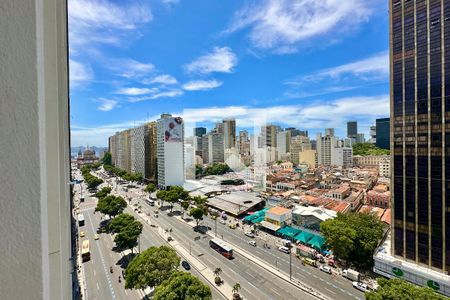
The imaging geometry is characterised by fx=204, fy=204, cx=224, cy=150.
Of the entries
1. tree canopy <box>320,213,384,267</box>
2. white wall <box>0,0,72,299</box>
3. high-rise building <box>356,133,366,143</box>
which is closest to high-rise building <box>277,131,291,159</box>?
high-rise building <box>356,133,366,143</box>

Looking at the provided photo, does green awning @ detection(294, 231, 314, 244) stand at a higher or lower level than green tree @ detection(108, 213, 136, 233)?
lower

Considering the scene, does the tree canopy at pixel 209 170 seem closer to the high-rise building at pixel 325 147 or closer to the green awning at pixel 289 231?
the high-rise building at pixel 325 147

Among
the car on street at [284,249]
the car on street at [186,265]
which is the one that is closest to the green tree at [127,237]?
the car on street at [186,265]

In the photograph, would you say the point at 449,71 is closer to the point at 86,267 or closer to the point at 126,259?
the point at 126,259

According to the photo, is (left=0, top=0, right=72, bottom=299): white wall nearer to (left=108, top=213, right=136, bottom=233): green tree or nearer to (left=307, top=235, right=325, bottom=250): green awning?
(left=108, top=213, right=136, bottom=233): green tree

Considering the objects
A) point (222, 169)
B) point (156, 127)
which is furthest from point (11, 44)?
point (222, 169)

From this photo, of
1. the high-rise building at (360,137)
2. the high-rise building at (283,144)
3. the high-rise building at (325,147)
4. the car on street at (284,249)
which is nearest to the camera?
the car on street at (284,249)
